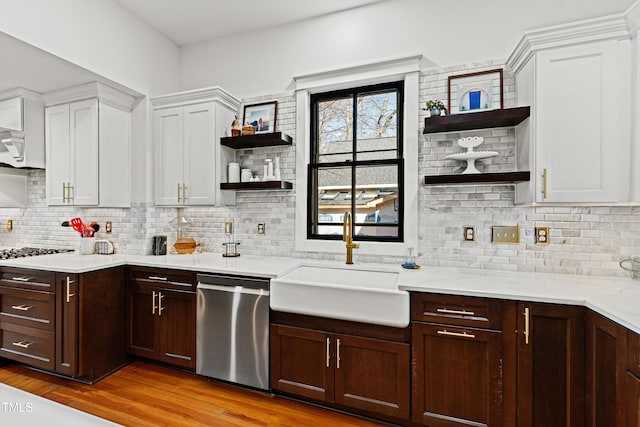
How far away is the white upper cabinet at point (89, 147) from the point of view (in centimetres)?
299

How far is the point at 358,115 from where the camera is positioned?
116 inches

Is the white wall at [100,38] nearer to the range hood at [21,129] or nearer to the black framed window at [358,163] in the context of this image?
the range hood at [21,129]

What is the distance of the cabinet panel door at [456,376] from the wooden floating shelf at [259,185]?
5.17 feet

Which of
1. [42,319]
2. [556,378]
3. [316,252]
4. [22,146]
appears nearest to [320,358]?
[316,252]

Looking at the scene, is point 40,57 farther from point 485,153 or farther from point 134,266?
point 485,153

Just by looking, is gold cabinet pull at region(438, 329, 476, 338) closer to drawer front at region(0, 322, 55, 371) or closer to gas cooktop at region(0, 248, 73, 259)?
drawer front at region(0, 322, 55, 371)

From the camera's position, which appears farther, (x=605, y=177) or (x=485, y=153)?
(x=485, y=153)

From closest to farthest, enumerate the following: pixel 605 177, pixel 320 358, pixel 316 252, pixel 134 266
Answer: pixel 605 177, pixel 320 358, pixel 134 266, pixel 316 252

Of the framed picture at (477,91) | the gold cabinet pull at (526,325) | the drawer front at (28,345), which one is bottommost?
the drawer front at (28,345)

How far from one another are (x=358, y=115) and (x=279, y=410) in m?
2.45

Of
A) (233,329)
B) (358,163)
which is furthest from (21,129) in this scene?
(358,163)

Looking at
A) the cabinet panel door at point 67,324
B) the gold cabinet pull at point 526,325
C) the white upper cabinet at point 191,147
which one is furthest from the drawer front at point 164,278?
the gold cabinet pull at point 526,325

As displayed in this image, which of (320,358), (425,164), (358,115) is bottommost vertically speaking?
(320,358)

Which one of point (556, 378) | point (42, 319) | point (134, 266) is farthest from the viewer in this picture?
point (134, 266)
